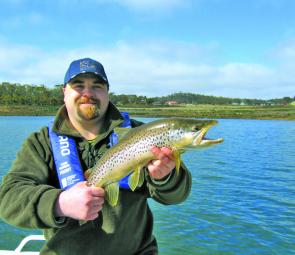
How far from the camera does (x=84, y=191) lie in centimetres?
305

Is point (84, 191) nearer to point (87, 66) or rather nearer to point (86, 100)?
point (86, 100)

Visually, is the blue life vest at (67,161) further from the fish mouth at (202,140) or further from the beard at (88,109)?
the fish mouth at (202,140)

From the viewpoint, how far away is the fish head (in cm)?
327

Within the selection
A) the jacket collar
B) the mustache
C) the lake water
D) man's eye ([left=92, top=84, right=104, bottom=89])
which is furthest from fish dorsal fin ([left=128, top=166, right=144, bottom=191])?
the lake water

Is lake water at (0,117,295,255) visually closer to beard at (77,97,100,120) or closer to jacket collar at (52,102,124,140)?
jacket collar at (52,102,124,140)

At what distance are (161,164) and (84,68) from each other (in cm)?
133

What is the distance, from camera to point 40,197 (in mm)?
3260

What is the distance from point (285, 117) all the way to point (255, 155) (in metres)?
76.6

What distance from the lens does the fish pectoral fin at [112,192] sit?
341 cm

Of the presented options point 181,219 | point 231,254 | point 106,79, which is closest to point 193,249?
point 231,254

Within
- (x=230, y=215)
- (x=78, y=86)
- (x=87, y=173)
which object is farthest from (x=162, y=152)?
(x=230, y=215)

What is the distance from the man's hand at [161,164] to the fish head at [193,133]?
161mm

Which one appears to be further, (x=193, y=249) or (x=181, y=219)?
(x=181, y=219)

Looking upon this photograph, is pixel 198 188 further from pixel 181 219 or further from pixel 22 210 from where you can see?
pixel 22 210
